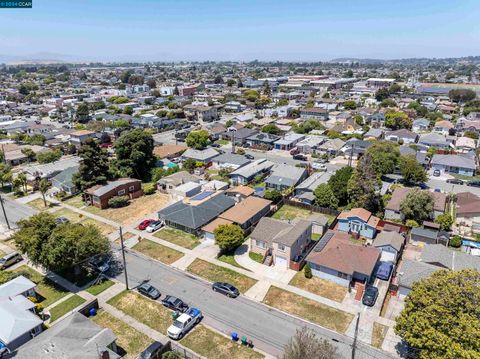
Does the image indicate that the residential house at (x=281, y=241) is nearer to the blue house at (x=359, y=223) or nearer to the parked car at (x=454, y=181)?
the blue house at (x=359, y=223)

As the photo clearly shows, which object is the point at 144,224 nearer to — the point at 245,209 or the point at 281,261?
the point at 245,209

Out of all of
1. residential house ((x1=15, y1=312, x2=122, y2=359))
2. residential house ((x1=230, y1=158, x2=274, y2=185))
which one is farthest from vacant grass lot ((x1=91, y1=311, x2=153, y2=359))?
residential house ((x1=230, y1=158, x2=274, y2=185))

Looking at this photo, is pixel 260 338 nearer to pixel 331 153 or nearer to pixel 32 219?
pixel 32 219

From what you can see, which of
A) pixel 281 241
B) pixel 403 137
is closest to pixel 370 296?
pixel 281 241

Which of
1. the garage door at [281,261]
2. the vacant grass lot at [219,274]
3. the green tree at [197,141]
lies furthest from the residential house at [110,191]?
the garage door at [281,261]

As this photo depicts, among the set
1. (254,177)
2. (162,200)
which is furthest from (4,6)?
(254,177)
